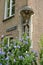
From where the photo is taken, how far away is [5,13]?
54.9 ft

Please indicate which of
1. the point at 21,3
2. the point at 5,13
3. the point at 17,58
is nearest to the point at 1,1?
the point at 5,13

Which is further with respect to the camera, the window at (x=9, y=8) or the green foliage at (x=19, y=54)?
the window at (x=9, y=8)

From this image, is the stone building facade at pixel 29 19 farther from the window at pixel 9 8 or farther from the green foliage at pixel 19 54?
the green foliage at pixel 19 54

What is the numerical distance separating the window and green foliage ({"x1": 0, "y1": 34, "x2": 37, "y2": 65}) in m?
9.17

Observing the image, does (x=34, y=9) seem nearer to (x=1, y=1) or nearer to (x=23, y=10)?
(x=23, y=10)

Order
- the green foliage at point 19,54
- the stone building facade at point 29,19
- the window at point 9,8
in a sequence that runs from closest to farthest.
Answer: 1. the green foliage at point 19,54
2. the stone building facade at point 29,19
3. the window at point 9,8

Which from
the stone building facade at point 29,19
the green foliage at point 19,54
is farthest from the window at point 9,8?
the green foliage at point 19,54

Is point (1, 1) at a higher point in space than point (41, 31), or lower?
higher

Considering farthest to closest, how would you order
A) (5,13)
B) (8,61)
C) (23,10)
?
(5,13) → (23,10) → (8,61)

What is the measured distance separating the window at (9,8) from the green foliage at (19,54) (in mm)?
9173

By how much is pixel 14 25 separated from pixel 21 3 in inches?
53.9

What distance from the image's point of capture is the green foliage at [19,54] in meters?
6.04

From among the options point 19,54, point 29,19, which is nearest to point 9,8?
point 29,19

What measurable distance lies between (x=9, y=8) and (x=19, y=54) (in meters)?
10.4
